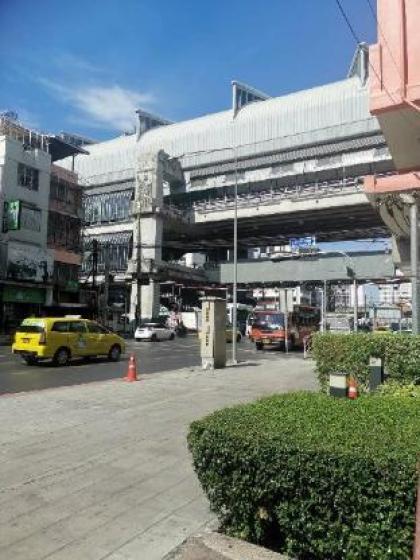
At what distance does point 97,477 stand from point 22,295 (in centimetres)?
3912

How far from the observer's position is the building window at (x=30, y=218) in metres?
43.2

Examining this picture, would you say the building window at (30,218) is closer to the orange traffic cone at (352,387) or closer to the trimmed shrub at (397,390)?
the orange traffic cone at (352,387)

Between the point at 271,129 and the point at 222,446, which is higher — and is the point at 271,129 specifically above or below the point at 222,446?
above

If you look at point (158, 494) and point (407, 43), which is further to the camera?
point (407, 43)

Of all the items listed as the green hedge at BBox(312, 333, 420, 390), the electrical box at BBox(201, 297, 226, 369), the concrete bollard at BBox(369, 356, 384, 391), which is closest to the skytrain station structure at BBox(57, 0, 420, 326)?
the electrical box at BBox(201, 297, 226, 369)

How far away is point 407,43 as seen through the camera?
11.3 metres

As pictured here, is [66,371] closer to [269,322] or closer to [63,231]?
[269,322]

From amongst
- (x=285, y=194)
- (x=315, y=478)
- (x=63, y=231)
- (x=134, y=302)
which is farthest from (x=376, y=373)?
(x=285, y=194)

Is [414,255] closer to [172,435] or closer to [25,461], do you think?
[172,435]

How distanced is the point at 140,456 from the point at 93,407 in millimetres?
4160

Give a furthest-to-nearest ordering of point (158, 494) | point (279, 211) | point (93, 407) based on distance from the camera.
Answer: point (279, 211)
point (93, 407)
point (158, 494)

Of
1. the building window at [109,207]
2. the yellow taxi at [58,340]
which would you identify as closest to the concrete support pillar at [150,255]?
the building window at [109,207]

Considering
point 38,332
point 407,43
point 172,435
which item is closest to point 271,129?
point 38,332

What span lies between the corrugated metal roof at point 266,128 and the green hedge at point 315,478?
5777 centimetres
